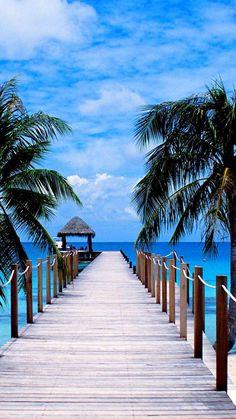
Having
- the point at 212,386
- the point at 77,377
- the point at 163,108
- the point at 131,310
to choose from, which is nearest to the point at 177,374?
the point at 212,386

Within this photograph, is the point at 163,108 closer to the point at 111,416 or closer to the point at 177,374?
the point at 177,374

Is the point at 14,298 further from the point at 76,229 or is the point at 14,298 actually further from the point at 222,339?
the point at 76,229

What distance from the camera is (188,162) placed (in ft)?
49.6

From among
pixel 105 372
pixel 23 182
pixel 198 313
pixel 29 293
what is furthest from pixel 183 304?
pixel 23 182

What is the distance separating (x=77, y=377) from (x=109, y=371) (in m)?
0.43

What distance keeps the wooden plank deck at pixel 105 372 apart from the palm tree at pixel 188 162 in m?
4.53

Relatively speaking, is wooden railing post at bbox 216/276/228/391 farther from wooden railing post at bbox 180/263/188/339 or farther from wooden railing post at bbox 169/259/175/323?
wooden railing post at bbox 169/259/175/323

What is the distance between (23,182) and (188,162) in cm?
404

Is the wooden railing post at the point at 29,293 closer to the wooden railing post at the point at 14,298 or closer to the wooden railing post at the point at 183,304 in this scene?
the wooden railing post at the point at 14,298

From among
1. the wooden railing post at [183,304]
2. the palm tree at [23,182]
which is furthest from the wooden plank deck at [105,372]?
the palm tree at [23,182]

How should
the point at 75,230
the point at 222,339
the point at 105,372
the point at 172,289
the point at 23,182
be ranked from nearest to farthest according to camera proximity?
1. the point at 222,339
2. the point at 105,372
3. the point at 172,289
4. the point at 23,182
5. the point at 75,230

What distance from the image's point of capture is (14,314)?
870 cm

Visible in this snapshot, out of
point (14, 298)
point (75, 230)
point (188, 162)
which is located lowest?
point (14, 298)

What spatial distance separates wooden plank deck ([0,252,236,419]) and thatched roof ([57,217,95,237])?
1288 inches
